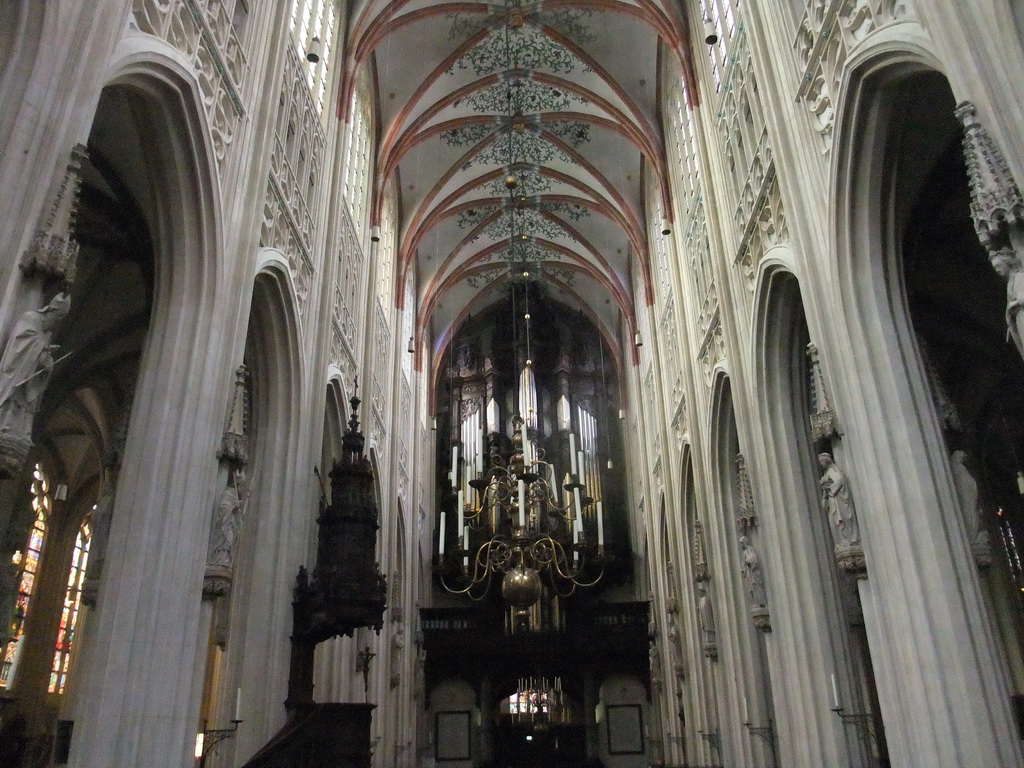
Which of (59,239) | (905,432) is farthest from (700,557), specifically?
(59,239)

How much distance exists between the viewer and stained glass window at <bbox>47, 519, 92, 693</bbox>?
19.3m

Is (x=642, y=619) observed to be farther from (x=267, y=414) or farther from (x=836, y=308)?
(x=836, y=308)

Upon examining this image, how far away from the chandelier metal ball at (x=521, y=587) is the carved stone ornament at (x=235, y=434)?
5553mm

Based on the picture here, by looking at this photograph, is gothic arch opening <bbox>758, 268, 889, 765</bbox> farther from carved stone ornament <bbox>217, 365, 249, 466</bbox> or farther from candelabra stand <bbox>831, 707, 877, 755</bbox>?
carved stone ornament <bbox>217, 365, 249, 466</bbox>

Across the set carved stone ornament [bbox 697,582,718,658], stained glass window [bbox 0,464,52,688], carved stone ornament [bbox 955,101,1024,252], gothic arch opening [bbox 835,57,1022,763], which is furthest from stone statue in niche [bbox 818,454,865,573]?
stained glass window [bbox 0,464,52,688]

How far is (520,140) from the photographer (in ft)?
79.2

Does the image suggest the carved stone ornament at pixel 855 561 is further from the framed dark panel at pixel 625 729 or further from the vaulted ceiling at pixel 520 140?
the framed dark panel at pixel 625 729

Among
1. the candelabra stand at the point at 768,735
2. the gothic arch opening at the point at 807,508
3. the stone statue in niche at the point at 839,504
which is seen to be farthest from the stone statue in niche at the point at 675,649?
the stone statue in niche at the point at 839,504

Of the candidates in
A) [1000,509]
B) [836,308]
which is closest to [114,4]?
[836,308]

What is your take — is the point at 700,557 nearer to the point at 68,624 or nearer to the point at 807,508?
the point at 807,508

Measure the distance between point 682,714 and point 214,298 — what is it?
640 inches

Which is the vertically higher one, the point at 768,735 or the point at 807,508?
the point at 807,508

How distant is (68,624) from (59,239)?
17.1 metres

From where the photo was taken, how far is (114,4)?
714 centimetres
